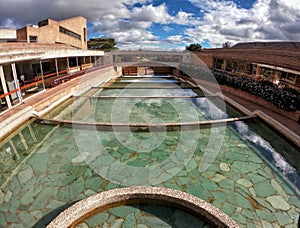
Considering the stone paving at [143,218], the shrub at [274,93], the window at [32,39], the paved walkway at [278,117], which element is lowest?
the stone paving at [143,218]

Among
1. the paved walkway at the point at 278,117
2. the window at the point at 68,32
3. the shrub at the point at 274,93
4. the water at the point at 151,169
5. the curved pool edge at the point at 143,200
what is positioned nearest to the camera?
the curved pool edge at the point at 143,200

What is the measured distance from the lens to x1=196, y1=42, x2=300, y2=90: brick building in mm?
11179

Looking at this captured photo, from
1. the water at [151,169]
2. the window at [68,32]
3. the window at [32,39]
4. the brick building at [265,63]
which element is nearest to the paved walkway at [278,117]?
the water at [151,169]

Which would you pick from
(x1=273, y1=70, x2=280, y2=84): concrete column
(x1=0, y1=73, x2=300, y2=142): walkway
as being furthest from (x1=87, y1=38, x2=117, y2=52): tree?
(x1=273, y1=70, x2=280, y2=84): concrete column

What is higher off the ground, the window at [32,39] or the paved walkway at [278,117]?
the window at [32,39]

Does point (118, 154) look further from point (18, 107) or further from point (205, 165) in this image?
point (18, 107)

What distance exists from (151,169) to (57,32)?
3104cm

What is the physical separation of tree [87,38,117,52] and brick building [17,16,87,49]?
14.8m

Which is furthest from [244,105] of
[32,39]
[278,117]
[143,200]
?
[32,39]

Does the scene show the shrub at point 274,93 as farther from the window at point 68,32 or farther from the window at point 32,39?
the window at point 68,32

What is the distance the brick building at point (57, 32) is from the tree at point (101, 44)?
14.8 m

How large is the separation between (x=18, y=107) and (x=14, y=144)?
3.00 metres

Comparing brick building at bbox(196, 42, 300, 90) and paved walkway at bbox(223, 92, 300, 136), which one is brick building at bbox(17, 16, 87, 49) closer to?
brick building at bbox(196, 42, 300, 90)

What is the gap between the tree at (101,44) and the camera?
54.5 meters
